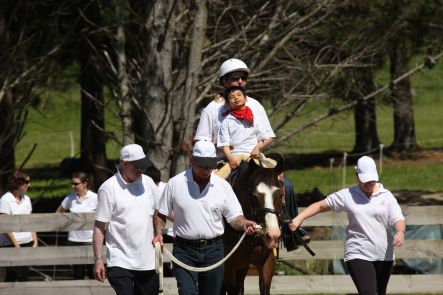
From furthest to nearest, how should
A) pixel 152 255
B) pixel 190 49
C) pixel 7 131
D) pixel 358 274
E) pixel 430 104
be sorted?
pixel 430 104
pixel 7 131
pixel 190 49
pixel 358 274
pixel 152 255

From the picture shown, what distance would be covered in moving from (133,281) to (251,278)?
5117 mm

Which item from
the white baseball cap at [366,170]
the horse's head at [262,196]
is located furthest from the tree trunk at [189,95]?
the white baseball cap at [366,170]

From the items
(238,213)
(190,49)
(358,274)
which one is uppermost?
(190,49)

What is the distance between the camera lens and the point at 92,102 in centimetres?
2066

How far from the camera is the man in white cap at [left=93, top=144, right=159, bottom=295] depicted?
8719 millimetres

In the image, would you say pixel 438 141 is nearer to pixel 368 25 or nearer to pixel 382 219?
pixel 368 25

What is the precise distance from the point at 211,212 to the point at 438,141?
31.8m

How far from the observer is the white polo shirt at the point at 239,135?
34.1 ft

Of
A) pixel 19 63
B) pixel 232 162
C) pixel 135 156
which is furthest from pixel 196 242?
pixel 19 63

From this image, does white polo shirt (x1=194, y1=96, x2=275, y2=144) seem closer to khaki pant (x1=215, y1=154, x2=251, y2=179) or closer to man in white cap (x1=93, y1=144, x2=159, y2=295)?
khaki pant (x1=215, y1=154, x2=251, y2=179)

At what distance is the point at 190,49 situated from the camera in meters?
16.1

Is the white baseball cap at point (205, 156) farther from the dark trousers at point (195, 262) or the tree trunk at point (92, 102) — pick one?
the tree trunk at point (92, 102)

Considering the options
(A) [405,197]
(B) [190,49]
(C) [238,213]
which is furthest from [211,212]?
(A) [405,197]

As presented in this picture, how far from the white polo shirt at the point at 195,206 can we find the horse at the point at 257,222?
418 millimetres
